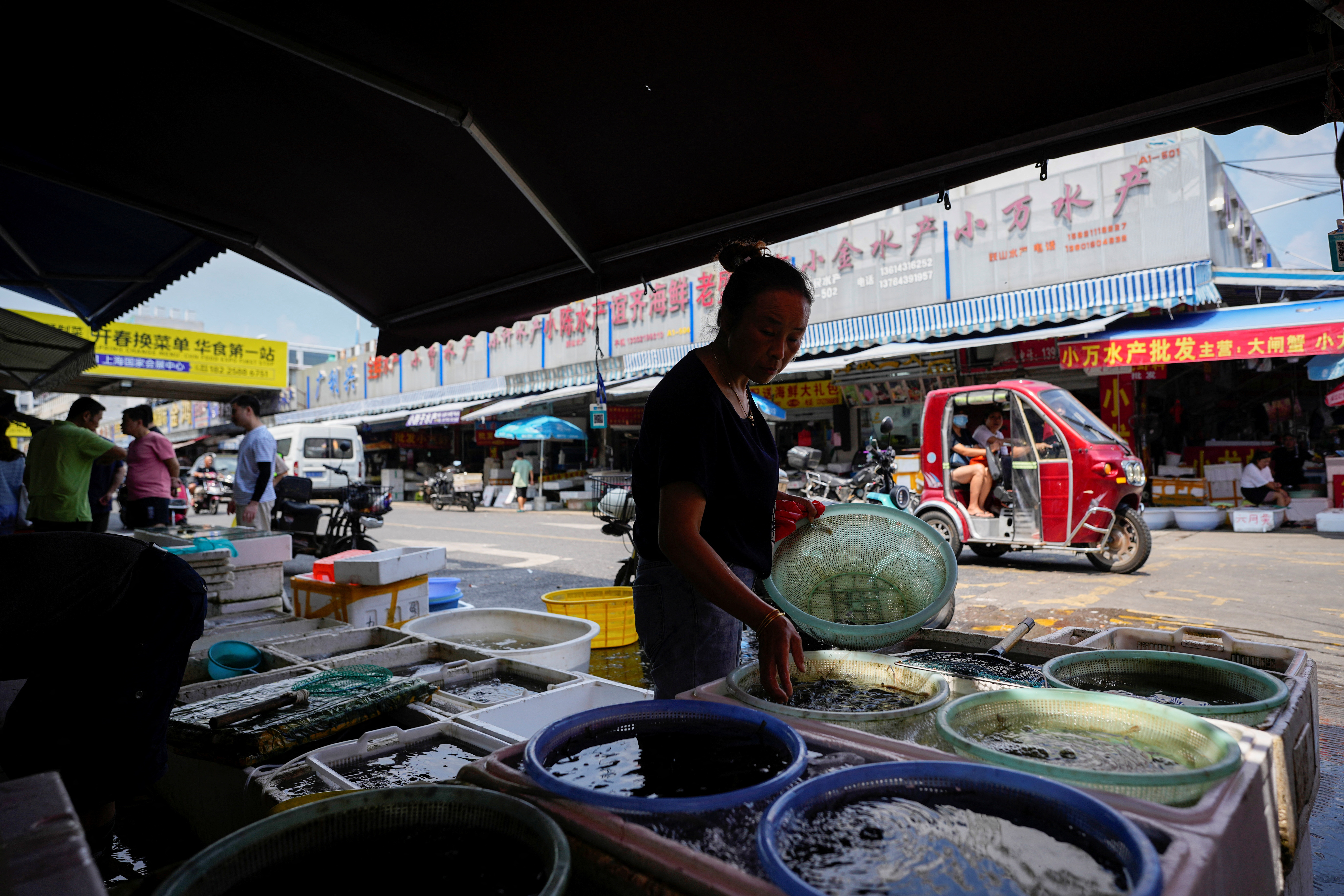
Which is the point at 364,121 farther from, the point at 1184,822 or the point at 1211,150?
the point at 1211,150

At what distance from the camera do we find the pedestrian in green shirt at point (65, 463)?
18.2ft

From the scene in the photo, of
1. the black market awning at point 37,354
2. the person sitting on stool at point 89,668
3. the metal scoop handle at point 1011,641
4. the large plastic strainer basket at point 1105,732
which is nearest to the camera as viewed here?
the large plastic strainer basket at point 1105,732

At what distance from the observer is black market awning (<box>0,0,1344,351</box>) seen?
2.04 meters

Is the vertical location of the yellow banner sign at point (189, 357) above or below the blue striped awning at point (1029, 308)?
above

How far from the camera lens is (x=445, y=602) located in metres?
4.96

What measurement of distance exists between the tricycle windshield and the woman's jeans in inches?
258

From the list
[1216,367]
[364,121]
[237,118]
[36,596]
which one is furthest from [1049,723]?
[1216,367]

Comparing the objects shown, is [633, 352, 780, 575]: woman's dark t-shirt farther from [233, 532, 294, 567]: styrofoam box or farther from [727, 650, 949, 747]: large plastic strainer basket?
[233, 532, 294, 567]: styrofoam box

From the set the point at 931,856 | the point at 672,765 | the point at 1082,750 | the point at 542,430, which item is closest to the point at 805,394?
the point at 542,430

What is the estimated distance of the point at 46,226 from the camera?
4.54m

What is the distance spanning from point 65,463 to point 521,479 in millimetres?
12661

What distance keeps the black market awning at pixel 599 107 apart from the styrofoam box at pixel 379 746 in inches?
83.8

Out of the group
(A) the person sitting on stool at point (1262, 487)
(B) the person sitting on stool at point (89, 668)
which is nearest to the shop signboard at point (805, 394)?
(A) the person sitting on stool at point (1262, 487)

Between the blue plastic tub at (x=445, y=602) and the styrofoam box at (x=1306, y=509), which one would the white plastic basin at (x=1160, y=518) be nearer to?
the styrofoam box at (x=1306, y=509)
